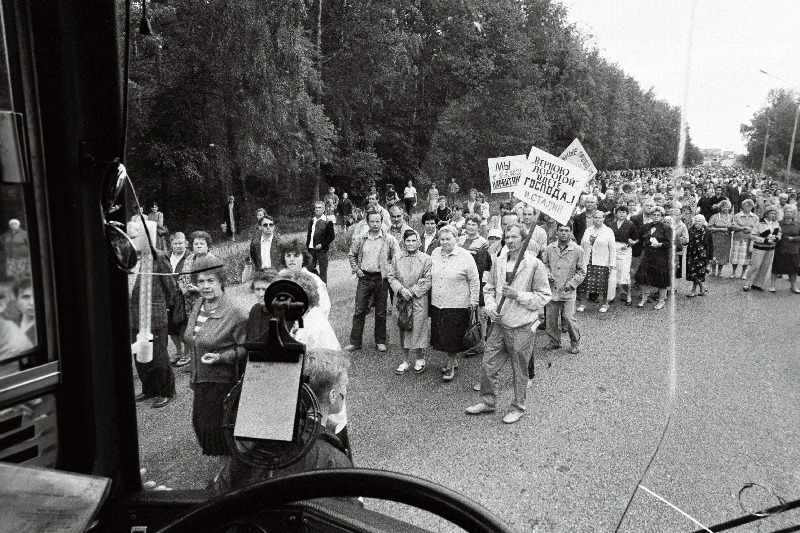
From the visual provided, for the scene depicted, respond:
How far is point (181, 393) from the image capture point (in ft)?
18.4

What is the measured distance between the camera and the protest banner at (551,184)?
18.1 feet

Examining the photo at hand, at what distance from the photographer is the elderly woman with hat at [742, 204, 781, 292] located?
35.5 feet

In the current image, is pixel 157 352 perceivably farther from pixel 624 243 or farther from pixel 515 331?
pixel 624 243

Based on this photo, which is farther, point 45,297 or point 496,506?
point 496,506

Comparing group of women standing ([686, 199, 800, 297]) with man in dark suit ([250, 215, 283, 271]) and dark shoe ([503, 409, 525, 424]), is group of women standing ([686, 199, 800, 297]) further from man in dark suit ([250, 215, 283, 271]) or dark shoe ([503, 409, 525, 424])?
man in dark suit ([250, 215, 283, 271])

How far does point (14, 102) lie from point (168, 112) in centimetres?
1443

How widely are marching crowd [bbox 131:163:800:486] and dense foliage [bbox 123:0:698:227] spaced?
6.98 ft

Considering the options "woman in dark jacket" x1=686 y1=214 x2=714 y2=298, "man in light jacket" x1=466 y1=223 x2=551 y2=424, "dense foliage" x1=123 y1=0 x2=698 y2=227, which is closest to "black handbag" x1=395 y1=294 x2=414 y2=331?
"man in light jacket" x1=466 y1=223 x2=551 y2=424

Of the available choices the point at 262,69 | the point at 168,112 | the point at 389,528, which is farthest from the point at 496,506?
the point at 168,112

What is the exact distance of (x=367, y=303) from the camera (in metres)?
→ 7.04

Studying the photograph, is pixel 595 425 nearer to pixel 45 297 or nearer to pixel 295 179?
pixel 45 297

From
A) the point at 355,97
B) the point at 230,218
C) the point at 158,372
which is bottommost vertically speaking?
the point at 158,372

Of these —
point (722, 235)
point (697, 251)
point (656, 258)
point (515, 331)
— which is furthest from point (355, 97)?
point (515, 331)

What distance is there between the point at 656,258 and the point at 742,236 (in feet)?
13.1
